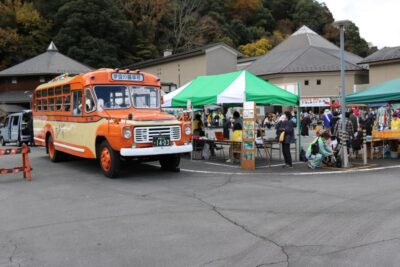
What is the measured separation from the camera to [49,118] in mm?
14891

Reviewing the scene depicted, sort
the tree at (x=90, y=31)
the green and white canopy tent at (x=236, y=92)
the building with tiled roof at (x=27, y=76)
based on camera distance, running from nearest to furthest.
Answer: the green and white canopy tent at (x=236, y=92), the building with tiled roof at (x=27, y=76), the tree at (x=90, y=31)

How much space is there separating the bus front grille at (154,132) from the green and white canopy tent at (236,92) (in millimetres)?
2917

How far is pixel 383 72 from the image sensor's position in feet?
142

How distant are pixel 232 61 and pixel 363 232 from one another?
45.6 metres

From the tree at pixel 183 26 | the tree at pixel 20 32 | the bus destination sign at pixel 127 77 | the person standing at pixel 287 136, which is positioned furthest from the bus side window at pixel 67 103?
the tree at pixel 183 26

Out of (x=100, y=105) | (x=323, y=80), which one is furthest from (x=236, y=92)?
(x=323, y=80)

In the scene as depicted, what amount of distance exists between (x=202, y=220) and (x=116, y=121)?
4749mm

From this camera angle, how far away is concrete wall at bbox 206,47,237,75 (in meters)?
47.6

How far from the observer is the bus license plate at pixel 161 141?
10680 millimetres

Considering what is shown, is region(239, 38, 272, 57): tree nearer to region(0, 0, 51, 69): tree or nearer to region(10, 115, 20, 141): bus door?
region(0, 0, 51, 69): tree

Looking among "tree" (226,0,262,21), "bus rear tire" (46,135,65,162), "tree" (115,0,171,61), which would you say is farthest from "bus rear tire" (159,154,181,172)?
"tree" (226,0,262,21)

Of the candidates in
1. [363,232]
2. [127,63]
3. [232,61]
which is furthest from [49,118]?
[127,63]

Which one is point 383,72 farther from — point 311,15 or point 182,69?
point 311,15

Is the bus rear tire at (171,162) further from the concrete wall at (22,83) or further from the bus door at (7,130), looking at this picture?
the concrete wall at (22,83)
